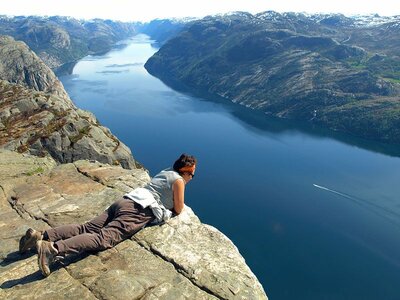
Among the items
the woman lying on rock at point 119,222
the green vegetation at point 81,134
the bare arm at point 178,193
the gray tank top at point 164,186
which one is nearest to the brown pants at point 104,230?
the woman lying on rock at point 119,222

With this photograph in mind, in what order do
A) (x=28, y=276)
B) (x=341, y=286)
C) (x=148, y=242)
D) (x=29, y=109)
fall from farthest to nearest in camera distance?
(x=341, y=286) → (x=29, y=109) → (x=148, y=242) → (x=28, y=276)

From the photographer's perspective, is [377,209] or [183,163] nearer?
[183,163]

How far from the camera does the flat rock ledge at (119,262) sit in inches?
493

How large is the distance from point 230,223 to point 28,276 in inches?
3835

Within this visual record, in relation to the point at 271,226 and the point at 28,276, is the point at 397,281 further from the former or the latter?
the point at 28,276

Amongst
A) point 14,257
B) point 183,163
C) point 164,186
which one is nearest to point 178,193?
point 164,186

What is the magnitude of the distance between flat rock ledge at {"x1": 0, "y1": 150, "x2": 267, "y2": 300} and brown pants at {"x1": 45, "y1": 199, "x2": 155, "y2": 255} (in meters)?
0.48

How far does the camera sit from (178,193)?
16.1m

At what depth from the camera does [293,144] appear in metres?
185

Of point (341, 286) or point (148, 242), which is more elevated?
point (148, 242)

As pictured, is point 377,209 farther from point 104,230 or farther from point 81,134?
point 104,230

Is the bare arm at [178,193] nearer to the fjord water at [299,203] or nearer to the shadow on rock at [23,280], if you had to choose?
the shadow on rock at [23,280]

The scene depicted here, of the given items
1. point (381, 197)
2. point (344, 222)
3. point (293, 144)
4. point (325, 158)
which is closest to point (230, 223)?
point (344, 222)

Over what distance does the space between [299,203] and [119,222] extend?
370 feet
